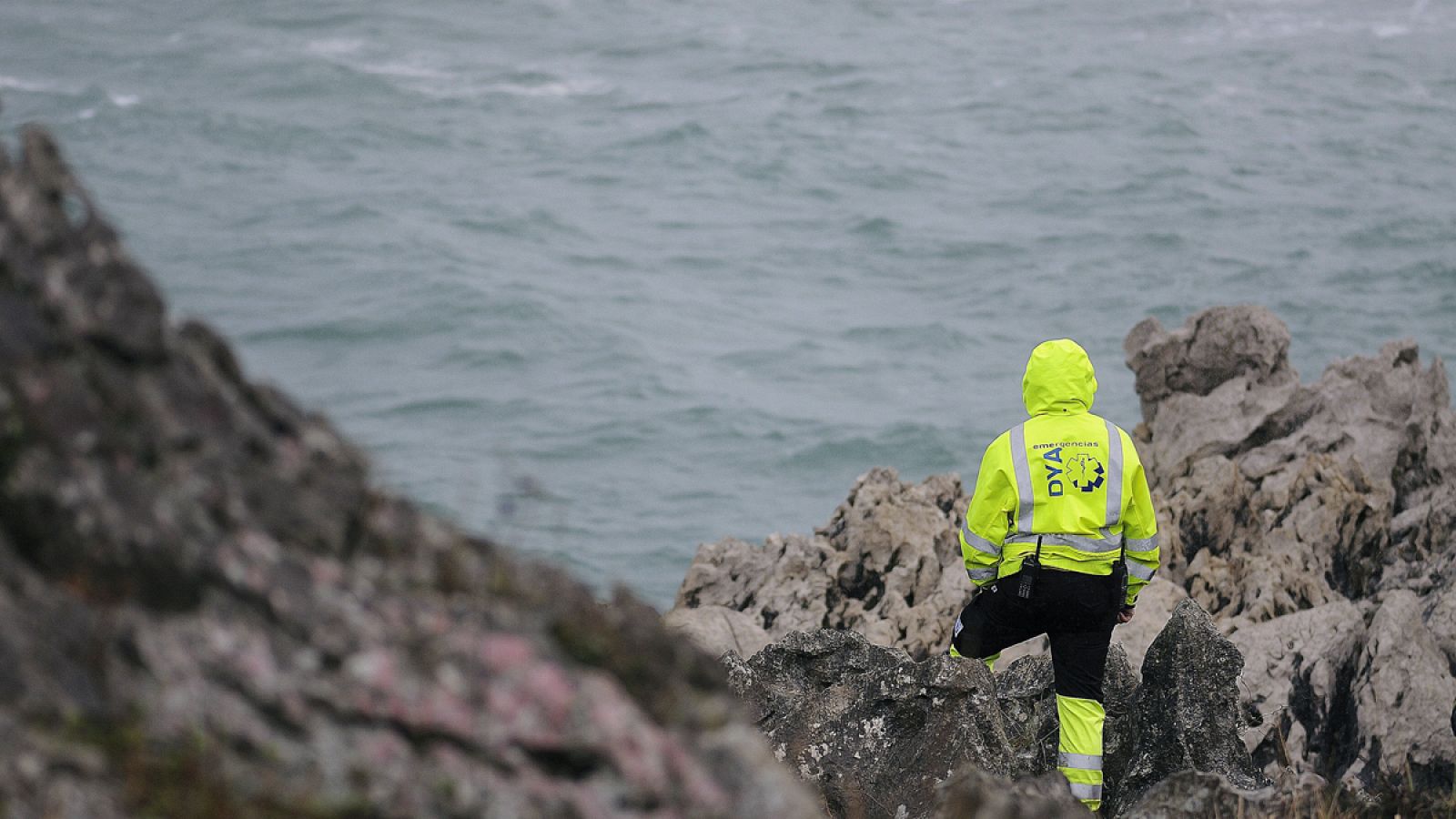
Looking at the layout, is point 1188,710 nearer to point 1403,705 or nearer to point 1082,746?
point 1082,746

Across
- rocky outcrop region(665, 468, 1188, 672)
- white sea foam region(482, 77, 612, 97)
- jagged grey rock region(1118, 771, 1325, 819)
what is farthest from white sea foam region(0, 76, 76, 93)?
jagged grey rock region(1118, 771, 1325, 819)

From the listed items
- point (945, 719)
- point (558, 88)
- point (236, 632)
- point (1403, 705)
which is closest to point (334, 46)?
point (558, 88)

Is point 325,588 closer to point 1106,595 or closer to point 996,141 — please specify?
point 1106,595

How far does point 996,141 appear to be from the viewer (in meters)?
45.0

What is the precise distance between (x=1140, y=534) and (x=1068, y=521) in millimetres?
480

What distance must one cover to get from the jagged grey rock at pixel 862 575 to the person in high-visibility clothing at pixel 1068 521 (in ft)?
9.92

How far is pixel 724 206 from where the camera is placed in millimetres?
40094

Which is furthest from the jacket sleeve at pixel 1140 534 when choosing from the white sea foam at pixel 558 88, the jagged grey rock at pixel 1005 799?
the white sea foam at pixel 558 88

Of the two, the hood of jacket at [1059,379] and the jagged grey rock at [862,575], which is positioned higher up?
the hood of jacket at [1059,379]

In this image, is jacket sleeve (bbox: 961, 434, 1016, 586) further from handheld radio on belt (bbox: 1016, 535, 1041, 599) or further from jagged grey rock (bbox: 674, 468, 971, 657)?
jagged grey rock (bbox: 674, 468, 971, 657)

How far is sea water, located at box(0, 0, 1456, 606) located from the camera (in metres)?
26.2

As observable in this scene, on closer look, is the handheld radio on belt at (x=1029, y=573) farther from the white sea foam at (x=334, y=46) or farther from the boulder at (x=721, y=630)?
the white sea foam at (x=334, y=46)

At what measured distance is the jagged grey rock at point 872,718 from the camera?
7.15 metres

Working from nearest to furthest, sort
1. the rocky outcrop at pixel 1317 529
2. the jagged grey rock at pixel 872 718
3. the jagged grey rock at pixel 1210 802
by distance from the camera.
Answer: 1. the jagged grey rock at pixel 1210 802
2. the jagged grey rock at pixel 872 718
3. the rocky outcrop at pixel 1317 529
